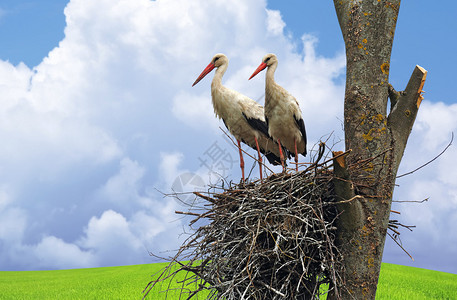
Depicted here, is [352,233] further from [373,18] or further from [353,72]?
[373,18]

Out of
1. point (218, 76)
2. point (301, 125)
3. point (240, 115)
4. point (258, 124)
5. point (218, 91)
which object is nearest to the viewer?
point (301, 125)

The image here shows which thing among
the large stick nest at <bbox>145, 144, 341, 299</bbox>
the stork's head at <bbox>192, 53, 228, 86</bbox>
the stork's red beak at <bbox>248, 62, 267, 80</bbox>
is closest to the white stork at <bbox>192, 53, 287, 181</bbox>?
the stork's head at <bbox>192, 53, 228, 86</bbox>

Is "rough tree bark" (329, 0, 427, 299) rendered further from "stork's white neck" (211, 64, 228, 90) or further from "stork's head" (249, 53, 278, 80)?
"stork's white neck" (211, 64, 228, 90)

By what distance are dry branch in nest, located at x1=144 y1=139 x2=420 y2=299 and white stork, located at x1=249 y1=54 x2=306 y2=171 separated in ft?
7.72

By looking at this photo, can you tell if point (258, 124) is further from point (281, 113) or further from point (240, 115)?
point (281, 113)

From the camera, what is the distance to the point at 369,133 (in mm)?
3314

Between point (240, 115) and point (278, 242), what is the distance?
148 inches

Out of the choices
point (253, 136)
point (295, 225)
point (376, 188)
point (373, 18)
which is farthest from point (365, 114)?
point (253, 136)

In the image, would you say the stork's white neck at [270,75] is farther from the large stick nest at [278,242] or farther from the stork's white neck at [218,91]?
the large stick nest at [278,242]

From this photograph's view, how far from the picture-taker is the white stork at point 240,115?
6621 millimetres

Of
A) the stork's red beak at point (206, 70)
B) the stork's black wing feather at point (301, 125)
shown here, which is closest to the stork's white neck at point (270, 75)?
the stork's black wing feather at point (301, 125)

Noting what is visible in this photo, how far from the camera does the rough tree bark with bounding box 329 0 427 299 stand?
10.2 feet

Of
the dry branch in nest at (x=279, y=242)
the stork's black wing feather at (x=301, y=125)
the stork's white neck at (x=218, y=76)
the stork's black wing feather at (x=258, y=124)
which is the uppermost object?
the stork's white neck at (x=218, y=76)

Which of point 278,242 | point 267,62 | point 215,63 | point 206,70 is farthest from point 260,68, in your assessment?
point 278,242
